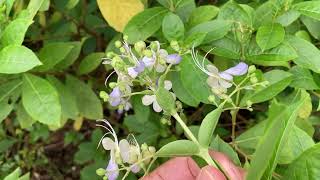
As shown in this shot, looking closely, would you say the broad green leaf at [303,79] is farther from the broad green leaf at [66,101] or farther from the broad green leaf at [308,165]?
the broad green leaf at [66,101]

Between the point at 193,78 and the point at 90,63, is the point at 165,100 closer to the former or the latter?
the point at 193,78

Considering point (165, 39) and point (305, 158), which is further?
point (165, 39)

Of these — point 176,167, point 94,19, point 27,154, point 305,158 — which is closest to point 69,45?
point 94,19

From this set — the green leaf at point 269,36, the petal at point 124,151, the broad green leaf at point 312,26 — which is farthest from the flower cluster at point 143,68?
the broad green leaf at point 312,26

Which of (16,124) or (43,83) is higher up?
(43,83)

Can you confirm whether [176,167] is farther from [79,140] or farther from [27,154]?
[27,154]

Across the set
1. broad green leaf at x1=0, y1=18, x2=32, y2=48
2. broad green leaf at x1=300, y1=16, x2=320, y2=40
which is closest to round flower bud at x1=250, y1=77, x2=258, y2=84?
broad green leaf at x1=300, y1=16, x2=320, y2=40
